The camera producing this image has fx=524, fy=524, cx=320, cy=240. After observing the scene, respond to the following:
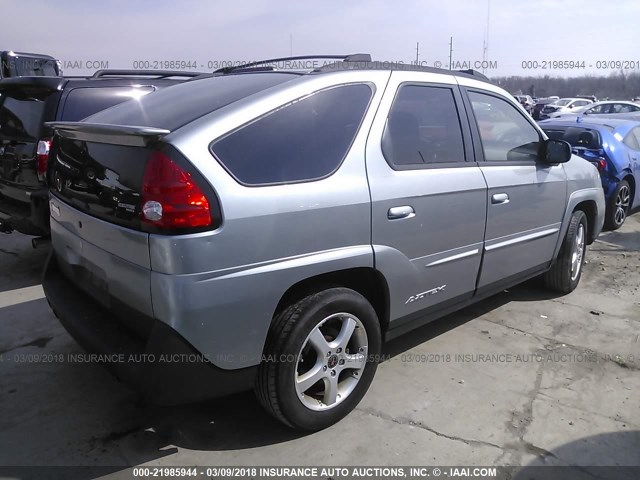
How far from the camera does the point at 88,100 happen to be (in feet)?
16.1

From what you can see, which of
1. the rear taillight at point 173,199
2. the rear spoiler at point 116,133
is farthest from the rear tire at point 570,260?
the rear spoiler at point 116,133

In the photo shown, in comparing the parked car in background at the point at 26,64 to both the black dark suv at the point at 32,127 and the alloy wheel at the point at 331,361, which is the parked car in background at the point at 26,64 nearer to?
the black dark suv at the point at 32,127

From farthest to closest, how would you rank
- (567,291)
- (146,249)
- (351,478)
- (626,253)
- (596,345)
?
(626,253) < (567,291) < (596,345) < (351,478) < (146,249)

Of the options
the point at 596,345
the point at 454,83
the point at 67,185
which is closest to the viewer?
the point at 67,185

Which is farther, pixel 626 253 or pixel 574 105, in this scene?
pixel 574 105

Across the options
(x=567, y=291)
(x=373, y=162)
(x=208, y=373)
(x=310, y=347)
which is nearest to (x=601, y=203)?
(x=567, y=291)

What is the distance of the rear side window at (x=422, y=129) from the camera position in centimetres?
290

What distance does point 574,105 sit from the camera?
1198 inches

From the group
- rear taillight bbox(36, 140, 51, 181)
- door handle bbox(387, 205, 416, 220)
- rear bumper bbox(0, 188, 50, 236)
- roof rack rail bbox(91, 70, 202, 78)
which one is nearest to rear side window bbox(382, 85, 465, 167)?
door handle bbox(387, 205, 416, 220)

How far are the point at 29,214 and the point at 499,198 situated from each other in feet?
13.2

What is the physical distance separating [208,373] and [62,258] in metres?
1.31

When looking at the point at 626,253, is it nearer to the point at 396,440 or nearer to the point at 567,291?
the point at 567,291

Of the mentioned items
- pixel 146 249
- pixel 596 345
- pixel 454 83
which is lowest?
pixel 596 345

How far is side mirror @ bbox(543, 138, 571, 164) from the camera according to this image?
13.1ft
